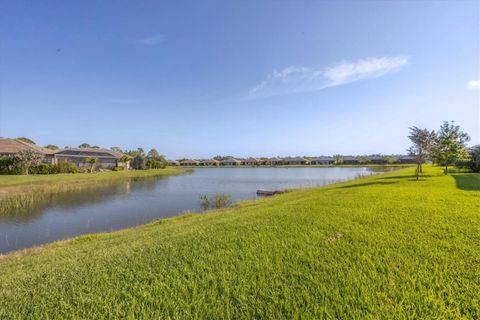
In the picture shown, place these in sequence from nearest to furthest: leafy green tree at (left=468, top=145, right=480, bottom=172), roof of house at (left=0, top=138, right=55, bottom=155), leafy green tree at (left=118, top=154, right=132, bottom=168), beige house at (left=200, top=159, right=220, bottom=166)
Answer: leafy green tree at (left=468, top=145, right=480, bottom=172)
roof of house at (left=0, top=138, right=55, bottom=155)
leafy green tree at (left=118, top=154, right=132, bottom=168)
beige house at (left=200, top=159, right=220, bottom=166)

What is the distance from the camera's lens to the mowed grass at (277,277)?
125 inches

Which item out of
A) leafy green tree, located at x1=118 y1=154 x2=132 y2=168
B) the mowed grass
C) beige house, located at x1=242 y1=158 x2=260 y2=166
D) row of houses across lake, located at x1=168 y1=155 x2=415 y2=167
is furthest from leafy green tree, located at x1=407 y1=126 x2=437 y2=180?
beige house, located at x1=242 y1=158 x2=260 y2=166

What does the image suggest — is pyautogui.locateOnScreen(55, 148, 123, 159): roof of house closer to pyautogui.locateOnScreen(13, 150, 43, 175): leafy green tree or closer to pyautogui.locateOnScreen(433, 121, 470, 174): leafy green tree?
pyautogui.locateOnScreen(13, 150, 43, 175): leafy green tree

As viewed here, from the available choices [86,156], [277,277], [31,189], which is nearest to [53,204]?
[31,189]

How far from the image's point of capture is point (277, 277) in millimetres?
3822

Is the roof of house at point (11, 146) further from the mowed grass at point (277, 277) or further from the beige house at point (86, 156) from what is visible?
the mowed grass at point (277, 277)

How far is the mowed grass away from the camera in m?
3.17

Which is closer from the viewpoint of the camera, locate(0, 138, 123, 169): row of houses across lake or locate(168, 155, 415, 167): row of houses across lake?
locate(0, 138, 123, 169): row of houses across lake

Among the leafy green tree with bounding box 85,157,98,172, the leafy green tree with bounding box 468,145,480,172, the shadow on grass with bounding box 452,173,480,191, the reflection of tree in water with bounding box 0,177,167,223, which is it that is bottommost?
the reflection of tree in water with bounding box 0,177,167,223

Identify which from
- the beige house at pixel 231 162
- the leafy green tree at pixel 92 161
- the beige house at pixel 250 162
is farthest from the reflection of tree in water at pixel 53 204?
the beige house at pixel 231 162

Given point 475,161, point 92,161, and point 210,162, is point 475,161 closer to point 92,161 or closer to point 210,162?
point 92,161

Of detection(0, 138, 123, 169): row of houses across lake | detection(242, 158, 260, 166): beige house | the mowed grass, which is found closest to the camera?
the mowed grass

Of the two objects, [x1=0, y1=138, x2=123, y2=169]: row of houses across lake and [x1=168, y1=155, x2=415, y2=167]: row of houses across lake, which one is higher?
[x1=0, y1=138, x2=123, y2=169]: row of houses across lake

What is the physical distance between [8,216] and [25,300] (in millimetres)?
17731
